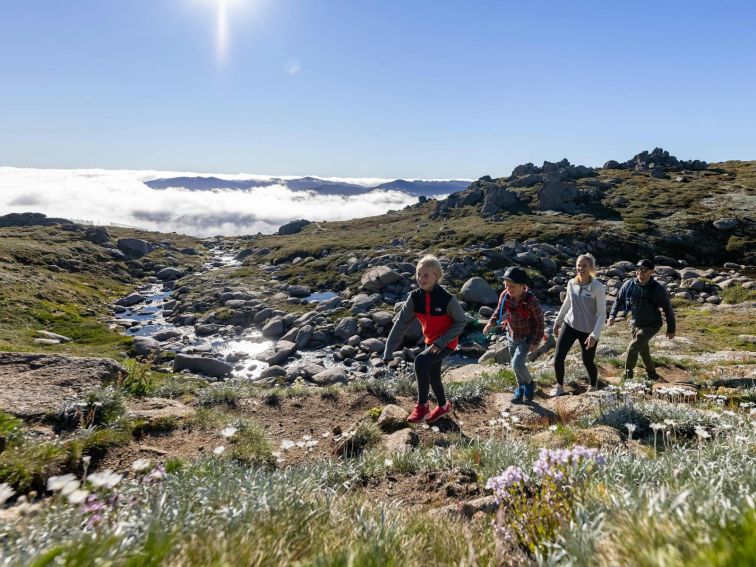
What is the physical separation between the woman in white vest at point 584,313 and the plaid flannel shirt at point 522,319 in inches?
38.5

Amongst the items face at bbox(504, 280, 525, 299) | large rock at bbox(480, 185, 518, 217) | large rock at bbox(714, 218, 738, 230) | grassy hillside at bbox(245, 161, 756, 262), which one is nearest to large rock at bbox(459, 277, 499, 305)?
grassy hillside at bbox(245, 161, 756, 262)

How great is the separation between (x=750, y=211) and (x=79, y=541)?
66.4 metres

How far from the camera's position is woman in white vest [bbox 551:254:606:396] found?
8.08 m

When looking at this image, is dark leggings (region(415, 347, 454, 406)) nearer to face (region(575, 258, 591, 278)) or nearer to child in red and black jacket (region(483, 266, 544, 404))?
child in red and black jacket (region(483, 266, 544, 404))

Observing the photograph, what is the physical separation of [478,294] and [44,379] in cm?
2496

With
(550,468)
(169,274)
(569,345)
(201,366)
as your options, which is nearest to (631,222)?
(569,345)

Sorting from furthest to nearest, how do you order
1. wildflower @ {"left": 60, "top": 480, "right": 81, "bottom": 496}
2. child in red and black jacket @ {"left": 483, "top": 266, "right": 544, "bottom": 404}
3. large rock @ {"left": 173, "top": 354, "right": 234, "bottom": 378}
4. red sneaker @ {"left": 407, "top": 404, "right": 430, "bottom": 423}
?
1. large rock @ {"left": 173, "top": 354, "right": 234, "bottom": 378}
2. child in red and black jacket @ {"left": 483, "top": 266, "right": 544, "bottom": 404}
3. red sneaker @ {"left": 407, "top": 404, "right": 430, "bottom": 423}
4. wildflower @ {"left": 60, "top": 480, "right": 81, "bottom": 496}

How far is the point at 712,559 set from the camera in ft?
4.18

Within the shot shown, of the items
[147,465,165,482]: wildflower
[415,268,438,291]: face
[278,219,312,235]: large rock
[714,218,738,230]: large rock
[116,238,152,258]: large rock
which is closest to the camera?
[147,465,165,482]: wildflower

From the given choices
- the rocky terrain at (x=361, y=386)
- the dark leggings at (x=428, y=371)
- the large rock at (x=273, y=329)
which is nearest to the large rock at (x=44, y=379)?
the rocky terrain at (x=361, y=386)

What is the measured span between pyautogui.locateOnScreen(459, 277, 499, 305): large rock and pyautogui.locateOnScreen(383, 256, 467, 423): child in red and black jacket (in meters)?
21.7

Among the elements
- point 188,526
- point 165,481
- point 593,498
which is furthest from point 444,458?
point 188,526

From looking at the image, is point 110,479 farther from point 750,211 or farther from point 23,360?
point 750,211

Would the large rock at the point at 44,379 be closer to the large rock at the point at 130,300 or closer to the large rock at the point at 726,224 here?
the large rock at the point at 130,300
